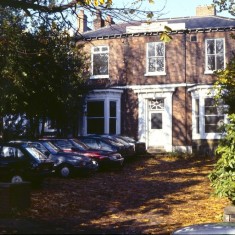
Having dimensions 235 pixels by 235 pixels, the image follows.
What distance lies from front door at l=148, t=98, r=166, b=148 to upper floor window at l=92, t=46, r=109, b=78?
171 inches

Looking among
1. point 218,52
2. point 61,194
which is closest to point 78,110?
point 218,52

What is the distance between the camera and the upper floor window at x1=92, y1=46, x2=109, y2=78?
28.3 m

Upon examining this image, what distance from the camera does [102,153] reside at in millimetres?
18266

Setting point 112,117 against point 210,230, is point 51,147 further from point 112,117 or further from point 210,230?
point 210,230

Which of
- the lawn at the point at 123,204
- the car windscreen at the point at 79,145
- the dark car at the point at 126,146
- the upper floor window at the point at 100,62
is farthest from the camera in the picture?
the upper floor window at the point at 100,62

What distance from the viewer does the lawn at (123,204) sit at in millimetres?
8922

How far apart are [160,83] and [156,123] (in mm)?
2775

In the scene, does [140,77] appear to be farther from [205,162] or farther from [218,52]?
[205,162]

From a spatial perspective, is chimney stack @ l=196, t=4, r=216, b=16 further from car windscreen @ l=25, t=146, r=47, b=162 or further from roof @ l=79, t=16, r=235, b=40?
car windscreen @ l=25, t=146, r=47, b=162

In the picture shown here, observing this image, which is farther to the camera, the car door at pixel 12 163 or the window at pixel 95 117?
the window at pixel 95 117

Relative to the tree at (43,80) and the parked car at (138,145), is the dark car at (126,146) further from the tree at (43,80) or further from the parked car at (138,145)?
the tree at (43,80)

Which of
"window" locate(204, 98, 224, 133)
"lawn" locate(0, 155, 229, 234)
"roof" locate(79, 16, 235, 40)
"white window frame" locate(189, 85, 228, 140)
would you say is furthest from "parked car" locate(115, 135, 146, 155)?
"roof" locate(79, 16, 235, 40)

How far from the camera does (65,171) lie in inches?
644

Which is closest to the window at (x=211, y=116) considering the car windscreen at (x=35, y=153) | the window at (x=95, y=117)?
the window at (x=95, y=117)
